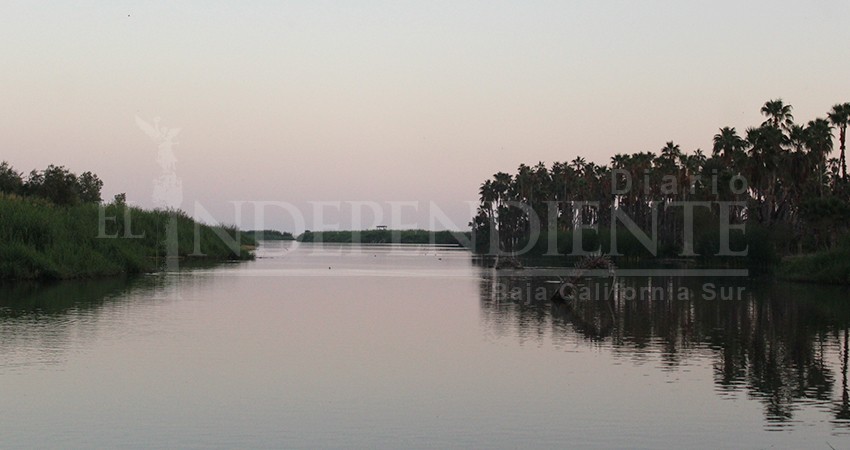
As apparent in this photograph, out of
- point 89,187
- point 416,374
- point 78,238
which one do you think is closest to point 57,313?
point 416,374

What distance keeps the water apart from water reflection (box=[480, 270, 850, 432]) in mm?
124

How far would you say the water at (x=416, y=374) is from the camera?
15.1m

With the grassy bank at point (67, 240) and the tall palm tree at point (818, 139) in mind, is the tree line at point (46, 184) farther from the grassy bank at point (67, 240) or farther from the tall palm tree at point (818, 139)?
the tall palm tree at point (818, 139)

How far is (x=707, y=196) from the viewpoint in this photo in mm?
94062

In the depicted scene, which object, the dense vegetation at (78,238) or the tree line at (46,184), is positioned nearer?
the dense vegetation at (78,238)

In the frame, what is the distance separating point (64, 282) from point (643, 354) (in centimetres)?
3391

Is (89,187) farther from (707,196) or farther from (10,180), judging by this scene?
(707,196)

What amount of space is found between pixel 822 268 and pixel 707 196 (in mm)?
38286

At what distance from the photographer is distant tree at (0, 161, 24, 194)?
87375mm

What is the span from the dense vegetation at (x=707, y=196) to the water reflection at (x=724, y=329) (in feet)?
63.8

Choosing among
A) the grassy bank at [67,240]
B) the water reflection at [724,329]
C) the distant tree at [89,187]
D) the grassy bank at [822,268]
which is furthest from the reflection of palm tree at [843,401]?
the distant tree at [89,187]

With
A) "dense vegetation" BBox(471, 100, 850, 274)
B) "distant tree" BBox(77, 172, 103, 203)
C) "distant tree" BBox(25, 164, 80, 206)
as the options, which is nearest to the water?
"dense vegetation" BBox(471, 100, 850, 274)

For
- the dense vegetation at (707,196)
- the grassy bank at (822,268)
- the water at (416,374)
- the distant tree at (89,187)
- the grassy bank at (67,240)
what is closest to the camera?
the water at (416,374)

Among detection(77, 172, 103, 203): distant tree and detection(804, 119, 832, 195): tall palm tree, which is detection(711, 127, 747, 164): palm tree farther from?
detection(77, 172, 103, 203): distant tree
